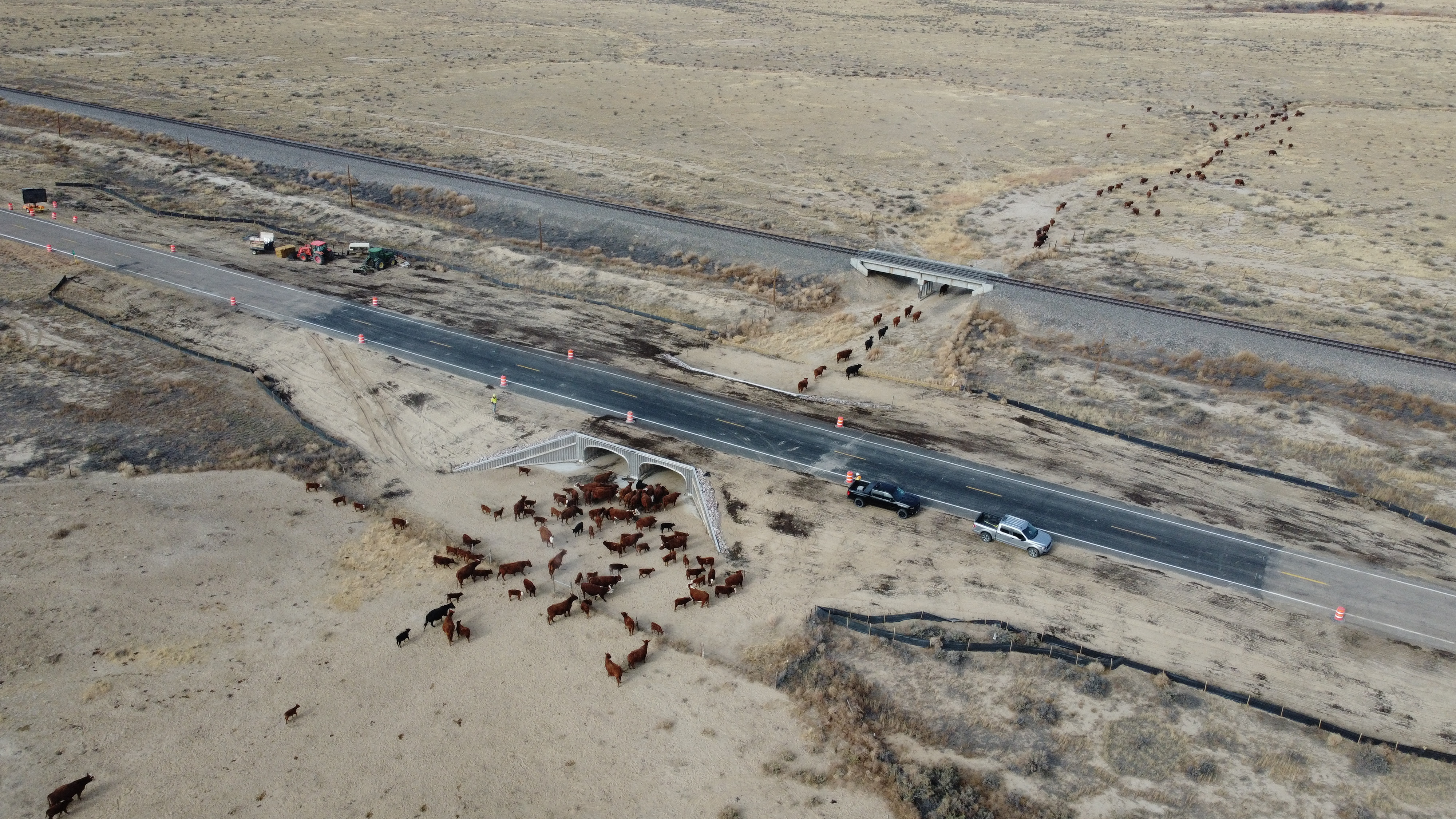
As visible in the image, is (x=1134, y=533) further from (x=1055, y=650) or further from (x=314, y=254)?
(x=314, y=254)

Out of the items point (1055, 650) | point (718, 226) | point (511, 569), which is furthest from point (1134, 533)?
point (718, 226)

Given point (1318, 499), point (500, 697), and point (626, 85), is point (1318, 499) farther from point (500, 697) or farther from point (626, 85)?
point (626, 85)

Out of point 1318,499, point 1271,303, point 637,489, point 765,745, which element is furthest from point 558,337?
point 1271,303

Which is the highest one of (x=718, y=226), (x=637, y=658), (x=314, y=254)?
(x=718, y=226)

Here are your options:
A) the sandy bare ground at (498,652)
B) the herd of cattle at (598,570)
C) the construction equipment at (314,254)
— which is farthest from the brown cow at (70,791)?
the construction equipment at (314,254)

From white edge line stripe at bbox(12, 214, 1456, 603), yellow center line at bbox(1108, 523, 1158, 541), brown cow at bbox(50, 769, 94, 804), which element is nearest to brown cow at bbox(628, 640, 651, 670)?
white edge line stripe at bbox(12, 214, 1456, 603)

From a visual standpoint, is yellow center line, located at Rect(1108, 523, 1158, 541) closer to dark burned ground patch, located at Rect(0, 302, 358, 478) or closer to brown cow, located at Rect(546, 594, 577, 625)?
brown cow, located at Rect(546, 594, 577, 625)

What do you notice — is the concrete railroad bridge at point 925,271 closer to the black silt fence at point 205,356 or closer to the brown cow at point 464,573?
the black silt fence at point 205,356

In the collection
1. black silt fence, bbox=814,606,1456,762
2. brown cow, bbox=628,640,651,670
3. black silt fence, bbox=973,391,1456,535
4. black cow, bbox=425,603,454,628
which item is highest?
black silt fence, bbox=973,391,1456,535
